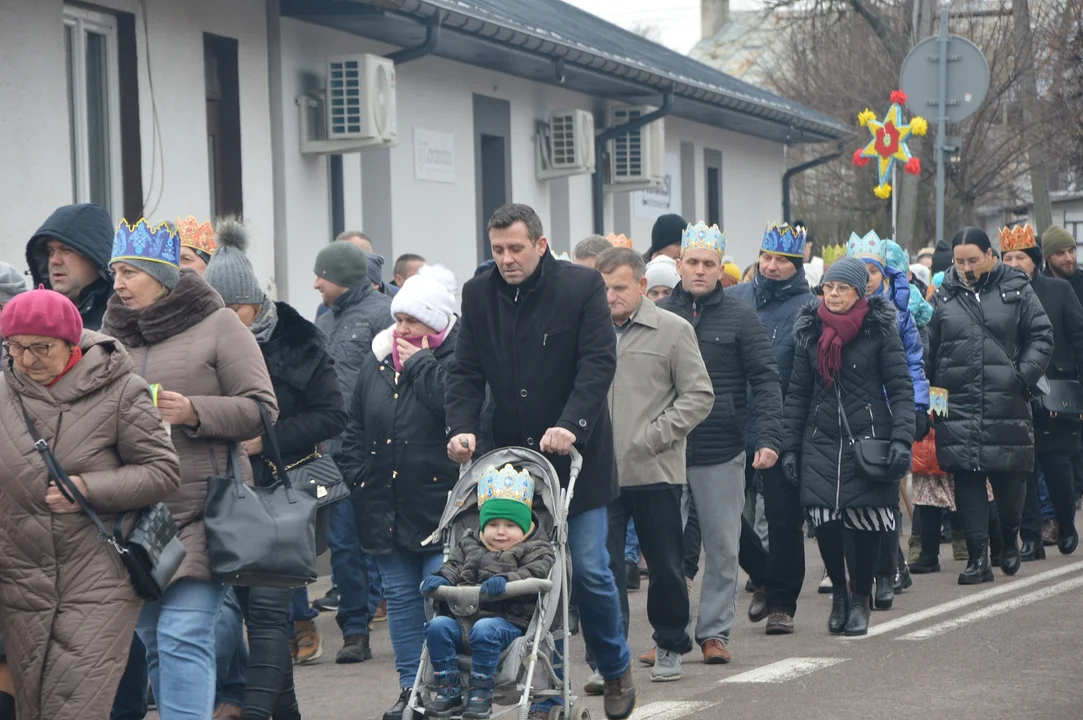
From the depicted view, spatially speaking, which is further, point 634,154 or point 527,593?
point 634,154

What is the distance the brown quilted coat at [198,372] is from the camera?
6387 millimetres

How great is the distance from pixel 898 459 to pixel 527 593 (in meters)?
3.46

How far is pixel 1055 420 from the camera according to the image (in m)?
13.6

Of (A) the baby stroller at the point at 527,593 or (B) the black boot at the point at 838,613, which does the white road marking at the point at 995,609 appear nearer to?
(B) the black boot at the point at 838,613

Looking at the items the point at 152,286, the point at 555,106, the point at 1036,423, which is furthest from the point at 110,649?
the point at 555,106

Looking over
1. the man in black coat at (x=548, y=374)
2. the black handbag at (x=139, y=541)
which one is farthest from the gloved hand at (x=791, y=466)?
the black handbag at (x=139, y=541)

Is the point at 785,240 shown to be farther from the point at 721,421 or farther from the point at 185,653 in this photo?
the point at 185,653

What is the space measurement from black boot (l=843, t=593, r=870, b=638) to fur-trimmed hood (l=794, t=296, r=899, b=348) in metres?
1.34

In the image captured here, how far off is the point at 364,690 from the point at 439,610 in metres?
1.87

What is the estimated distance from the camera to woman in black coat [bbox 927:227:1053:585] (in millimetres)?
12211

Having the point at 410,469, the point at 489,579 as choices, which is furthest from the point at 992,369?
the point at 489,579

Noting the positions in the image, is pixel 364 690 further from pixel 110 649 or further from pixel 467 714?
pixel 110 649

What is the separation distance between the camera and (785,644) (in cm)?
977

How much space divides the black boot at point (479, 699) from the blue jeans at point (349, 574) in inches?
119
